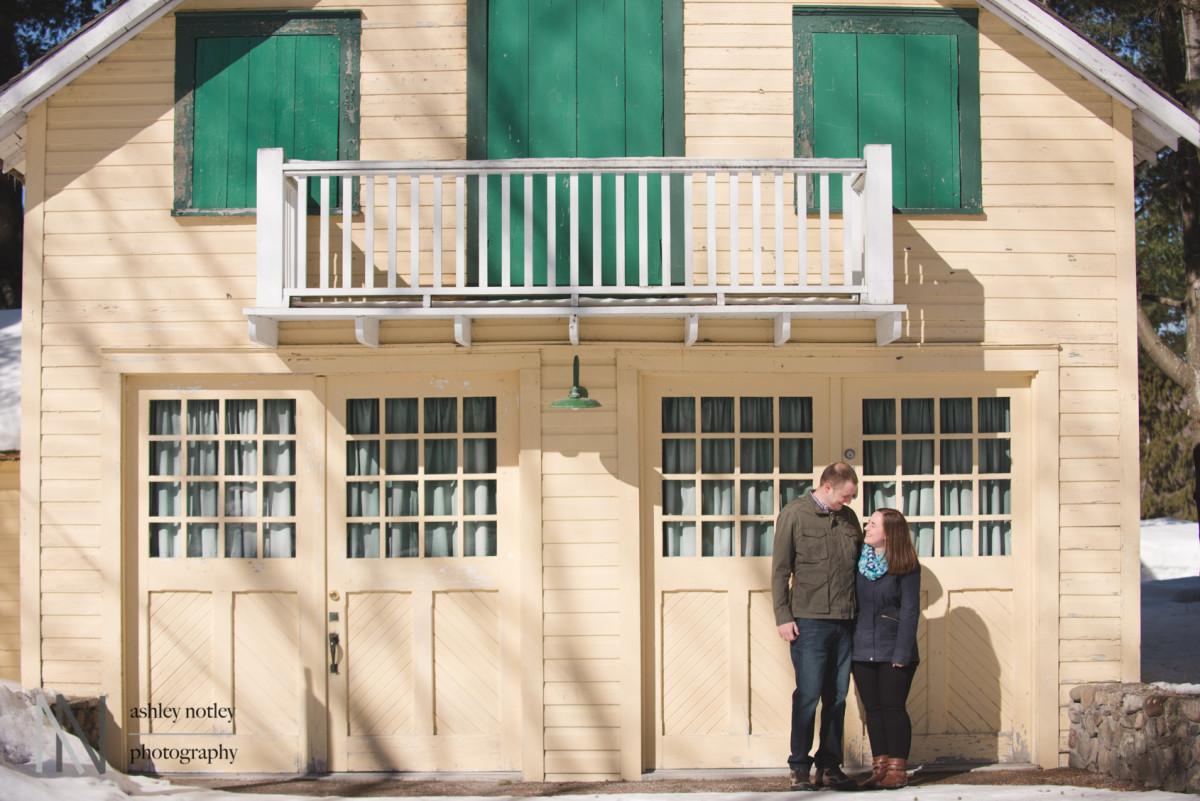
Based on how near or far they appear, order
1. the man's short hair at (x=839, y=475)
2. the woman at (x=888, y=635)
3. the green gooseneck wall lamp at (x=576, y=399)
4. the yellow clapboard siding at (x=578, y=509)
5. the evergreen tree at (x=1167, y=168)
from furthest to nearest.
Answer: the evergreen tree at (x=1167, y=168), the yellow clapboard siding at (x=578, y=509), the green gooseneck wall lamp at (x=576, y=399), the man's short hair at (x=839, y=475), the woman at (x=888, y=635)

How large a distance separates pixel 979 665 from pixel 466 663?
138 inches

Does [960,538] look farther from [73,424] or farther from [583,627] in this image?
[73,424]

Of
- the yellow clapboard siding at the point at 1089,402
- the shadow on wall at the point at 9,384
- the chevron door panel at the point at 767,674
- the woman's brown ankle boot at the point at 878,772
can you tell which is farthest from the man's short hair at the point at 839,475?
the shadow on wall at the point at 9,384

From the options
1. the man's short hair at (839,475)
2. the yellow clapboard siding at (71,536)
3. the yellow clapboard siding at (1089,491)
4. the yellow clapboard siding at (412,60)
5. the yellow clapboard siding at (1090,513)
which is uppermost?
the yellow clapboard siding at (412,60)

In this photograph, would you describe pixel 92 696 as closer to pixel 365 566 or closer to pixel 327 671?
pixel 327 671

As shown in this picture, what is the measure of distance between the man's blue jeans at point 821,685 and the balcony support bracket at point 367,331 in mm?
3239

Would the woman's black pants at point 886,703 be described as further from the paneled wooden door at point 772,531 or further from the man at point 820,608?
the paneled wooden door at point 772,531

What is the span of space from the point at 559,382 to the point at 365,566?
1825 mm

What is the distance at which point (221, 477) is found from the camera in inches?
251

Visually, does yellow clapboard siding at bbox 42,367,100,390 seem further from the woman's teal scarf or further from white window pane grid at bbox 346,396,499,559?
the woman's teal scarf

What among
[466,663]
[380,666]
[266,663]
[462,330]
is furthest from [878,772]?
[266,663]

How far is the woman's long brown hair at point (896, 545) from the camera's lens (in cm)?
550

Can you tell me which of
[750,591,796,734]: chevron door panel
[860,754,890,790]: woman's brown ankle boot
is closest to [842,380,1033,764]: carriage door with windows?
[750,591,796,734]: chevron door panel

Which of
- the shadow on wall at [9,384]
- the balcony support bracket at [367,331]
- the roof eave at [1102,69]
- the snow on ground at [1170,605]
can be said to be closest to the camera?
the balcony support bracket at [367,331]
